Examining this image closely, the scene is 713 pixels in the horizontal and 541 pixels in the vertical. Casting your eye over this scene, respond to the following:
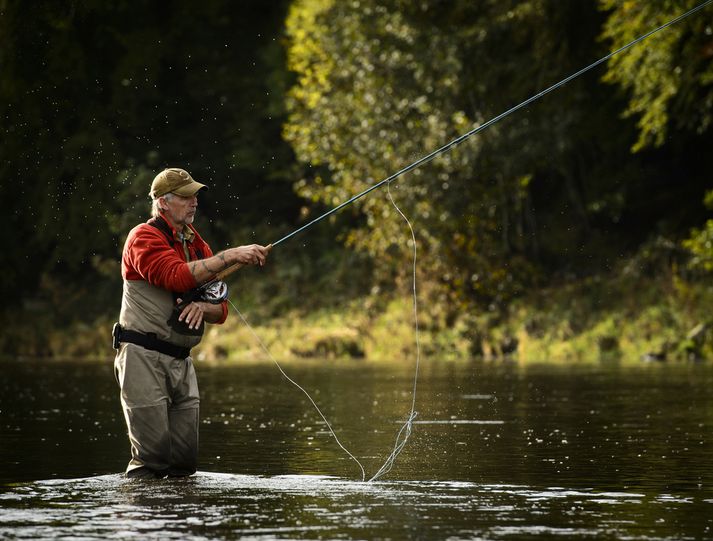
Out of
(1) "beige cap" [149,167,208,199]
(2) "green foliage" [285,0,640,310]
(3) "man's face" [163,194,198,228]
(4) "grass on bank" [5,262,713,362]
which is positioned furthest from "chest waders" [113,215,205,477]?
(2) "green foliage" [285,0,640,310]

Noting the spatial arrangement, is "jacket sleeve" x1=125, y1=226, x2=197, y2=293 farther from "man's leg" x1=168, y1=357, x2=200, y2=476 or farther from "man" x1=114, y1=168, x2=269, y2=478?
"man's leg" x1=168, y1=357, x2=200, y2=476

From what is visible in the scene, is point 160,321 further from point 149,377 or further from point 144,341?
point 149,377

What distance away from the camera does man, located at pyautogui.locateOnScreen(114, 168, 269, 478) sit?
8719mm

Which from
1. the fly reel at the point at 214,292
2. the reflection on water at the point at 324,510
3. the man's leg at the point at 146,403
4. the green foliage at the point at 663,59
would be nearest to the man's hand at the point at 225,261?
the fly reel at the point at 214,292

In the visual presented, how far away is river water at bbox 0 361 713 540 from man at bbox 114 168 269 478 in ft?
0.90

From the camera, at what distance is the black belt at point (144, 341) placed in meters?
8.82

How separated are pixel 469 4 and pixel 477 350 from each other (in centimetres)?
619

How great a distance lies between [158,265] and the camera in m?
8.70

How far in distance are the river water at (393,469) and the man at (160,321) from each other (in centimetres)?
28

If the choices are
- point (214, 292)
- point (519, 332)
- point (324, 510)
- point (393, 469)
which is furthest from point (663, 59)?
point (324, 510)

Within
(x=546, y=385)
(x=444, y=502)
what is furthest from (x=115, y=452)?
(x=546, y=385)

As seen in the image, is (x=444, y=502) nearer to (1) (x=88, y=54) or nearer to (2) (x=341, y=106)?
(2) (x=341, y=106)

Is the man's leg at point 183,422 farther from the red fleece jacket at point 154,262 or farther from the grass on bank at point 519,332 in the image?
the grass on bank at point 519,332

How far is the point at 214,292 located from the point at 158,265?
37cm
